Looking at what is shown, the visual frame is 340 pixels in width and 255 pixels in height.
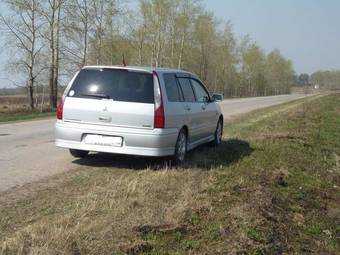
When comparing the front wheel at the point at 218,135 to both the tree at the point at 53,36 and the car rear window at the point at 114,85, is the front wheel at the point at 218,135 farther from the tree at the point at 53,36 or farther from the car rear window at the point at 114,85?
the tree at the point at 53,36

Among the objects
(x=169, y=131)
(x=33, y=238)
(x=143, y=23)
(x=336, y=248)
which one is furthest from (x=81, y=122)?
(x=143, y=23)

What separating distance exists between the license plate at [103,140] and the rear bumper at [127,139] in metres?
0.05

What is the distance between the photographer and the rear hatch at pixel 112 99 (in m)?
7.67

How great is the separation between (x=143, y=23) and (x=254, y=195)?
49.4m

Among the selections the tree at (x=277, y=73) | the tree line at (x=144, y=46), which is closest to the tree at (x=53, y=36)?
the tree line at (x=144, y=46)

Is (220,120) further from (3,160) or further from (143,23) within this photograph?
(143,23)

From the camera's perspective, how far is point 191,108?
29.7ft

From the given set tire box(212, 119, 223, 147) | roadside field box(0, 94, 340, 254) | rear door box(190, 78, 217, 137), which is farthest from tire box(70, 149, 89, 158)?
tire box(212, 119, 223, 147)

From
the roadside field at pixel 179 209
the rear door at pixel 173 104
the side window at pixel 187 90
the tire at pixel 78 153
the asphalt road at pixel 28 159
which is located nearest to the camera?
the roadside field at pixel 179 209

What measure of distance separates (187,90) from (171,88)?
0.95 metres

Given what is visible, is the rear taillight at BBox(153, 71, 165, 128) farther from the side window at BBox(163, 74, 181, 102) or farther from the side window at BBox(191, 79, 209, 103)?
the side window at BBox(191, 79, 209, 103)

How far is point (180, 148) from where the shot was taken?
8422mm

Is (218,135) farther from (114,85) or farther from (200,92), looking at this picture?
(114,85)

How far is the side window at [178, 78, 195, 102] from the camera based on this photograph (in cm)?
903
